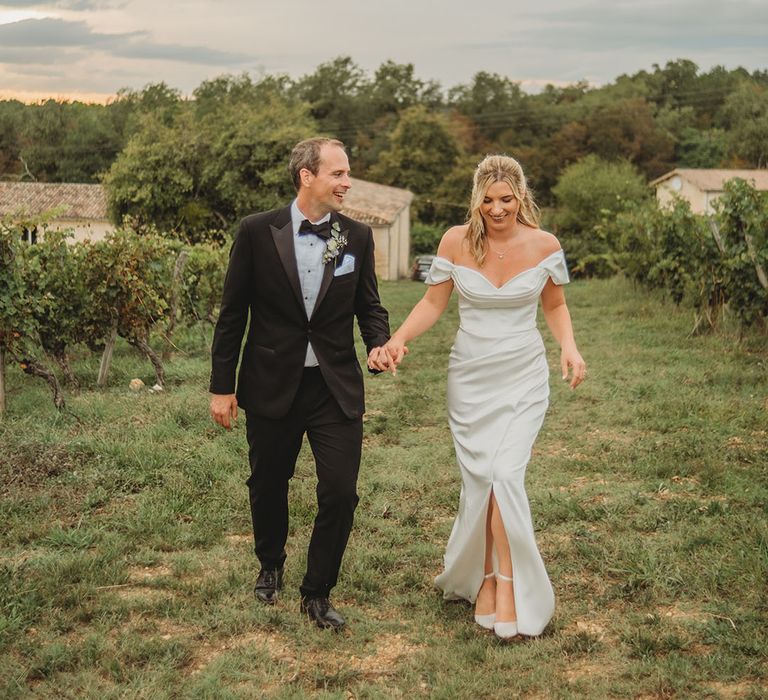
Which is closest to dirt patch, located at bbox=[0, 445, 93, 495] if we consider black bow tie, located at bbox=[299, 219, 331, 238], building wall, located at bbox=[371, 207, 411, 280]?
black bow tie, located at bbox=[299, 219, 331, 238]

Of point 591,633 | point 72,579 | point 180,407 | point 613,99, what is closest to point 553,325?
point 591,633

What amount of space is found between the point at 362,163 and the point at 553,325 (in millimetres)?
71868

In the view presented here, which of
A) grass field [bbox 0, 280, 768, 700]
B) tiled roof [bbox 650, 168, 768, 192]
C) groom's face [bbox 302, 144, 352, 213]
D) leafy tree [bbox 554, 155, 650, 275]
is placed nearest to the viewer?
grass field [bbox 0, 280, 768, 700]

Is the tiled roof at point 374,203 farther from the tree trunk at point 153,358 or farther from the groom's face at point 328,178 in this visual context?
the groom's face at point 328,178

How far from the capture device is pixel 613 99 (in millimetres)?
78375

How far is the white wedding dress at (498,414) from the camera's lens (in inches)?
169

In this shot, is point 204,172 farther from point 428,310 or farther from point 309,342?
point 309,342

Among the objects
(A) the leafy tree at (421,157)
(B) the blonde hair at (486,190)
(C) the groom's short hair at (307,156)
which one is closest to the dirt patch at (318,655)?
(B) the blonde hair at (486,190)

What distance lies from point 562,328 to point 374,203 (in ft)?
159

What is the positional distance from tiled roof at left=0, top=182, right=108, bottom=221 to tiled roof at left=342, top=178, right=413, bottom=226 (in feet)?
49.3

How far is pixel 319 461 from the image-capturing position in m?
4.27

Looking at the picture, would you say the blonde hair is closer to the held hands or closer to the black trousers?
the held hands

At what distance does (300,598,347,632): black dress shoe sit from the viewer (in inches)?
170

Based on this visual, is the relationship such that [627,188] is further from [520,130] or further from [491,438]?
[491,438]
